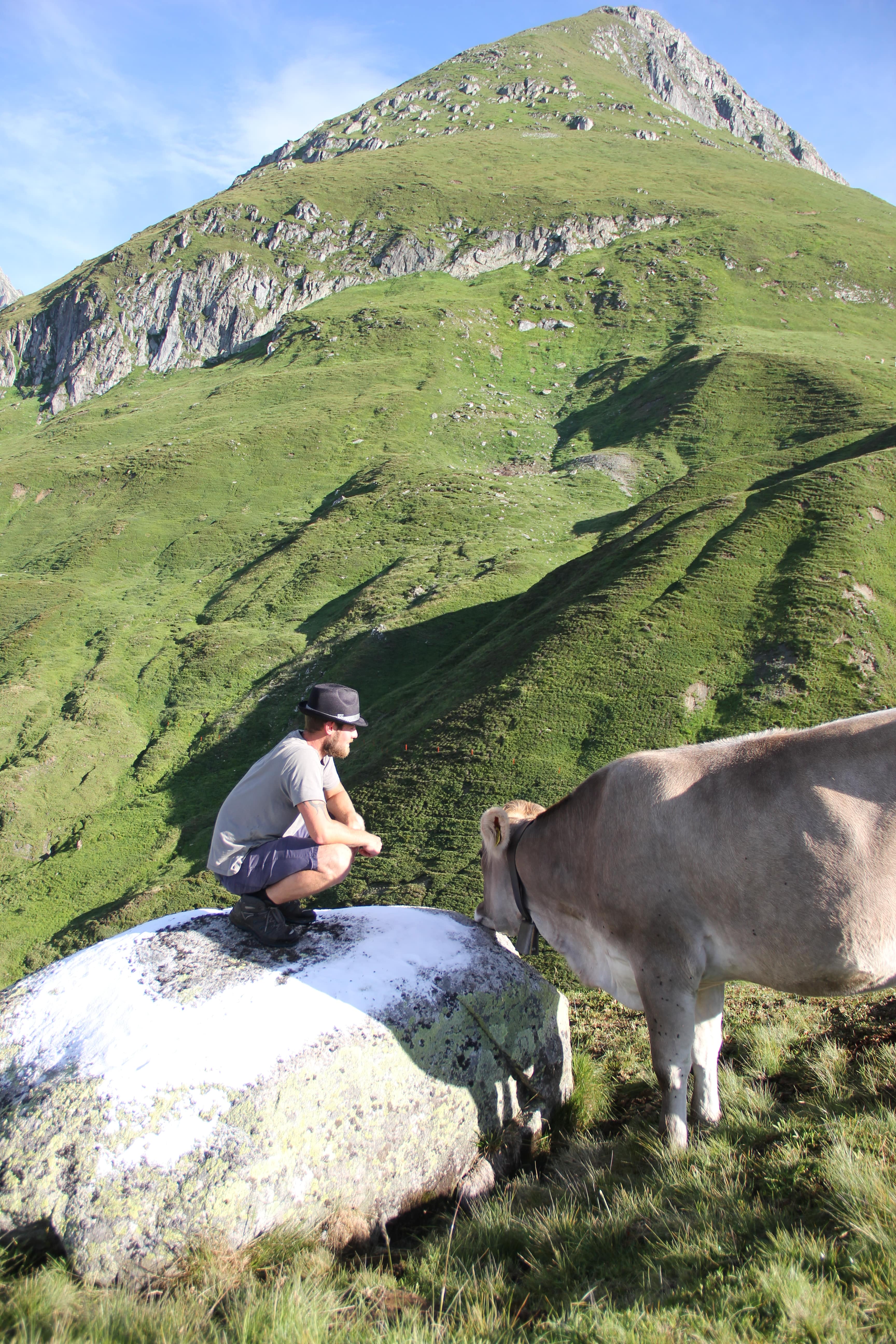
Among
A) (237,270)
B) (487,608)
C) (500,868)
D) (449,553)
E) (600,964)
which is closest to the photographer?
(600,964)

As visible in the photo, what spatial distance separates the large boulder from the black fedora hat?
6.80ft

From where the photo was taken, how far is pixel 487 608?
3803cm

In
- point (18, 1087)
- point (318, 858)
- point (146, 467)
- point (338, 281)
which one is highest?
point (338, 281)

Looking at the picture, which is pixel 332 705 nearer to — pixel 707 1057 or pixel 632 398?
pixel 707 1057

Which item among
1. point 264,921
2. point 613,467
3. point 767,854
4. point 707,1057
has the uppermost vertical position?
point 613,467

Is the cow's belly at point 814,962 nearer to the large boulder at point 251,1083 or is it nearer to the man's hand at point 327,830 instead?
the large boulder at point 251,1083

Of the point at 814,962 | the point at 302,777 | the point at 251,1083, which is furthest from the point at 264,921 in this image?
the point at 814,962

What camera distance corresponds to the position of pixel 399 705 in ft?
97.6

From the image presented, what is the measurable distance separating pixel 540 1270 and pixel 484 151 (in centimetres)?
20226

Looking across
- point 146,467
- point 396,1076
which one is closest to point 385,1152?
point 396,1076

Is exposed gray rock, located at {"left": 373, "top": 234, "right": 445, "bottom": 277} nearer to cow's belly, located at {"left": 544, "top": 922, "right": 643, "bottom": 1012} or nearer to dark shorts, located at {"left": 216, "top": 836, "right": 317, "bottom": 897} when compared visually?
dark shorts, located at {"left": 216, "top": 836, "right": 317, "bottom": 897}

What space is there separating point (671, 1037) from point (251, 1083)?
315 centimetres

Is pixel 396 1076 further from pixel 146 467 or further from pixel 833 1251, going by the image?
pixel 146 467

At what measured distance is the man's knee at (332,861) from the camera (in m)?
6.92
